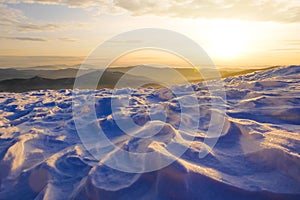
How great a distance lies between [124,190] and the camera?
3898mm

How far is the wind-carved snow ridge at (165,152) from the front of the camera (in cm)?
384

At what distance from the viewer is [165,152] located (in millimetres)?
4406

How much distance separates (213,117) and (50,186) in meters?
3.90

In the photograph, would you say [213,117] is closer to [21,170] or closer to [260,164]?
[260,164]

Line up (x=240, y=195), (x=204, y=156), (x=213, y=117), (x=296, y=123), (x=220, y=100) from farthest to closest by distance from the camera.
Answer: (x=220, y=100) → (x=213, y=117) → (x=296, y=123) → (x=204, y=156) → (x=240, y=195)

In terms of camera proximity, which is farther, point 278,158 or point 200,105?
point 200,105

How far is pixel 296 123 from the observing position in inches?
235

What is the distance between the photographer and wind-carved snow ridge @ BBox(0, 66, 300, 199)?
3.84m

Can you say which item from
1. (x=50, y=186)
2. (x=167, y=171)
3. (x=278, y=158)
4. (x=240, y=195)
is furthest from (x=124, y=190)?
(x=278, y=158)

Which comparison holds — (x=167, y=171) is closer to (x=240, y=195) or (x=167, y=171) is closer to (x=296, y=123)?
(x=240, y=195)

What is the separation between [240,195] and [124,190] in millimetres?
1594

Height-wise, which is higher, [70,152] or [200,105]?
[200,105]

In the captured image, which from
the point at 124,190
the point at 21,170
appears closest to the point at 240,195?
the point at 124,190

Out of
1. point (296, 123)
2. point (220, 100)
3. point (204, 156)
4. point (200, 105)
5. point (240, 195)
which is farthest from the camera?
point (220, 100)
